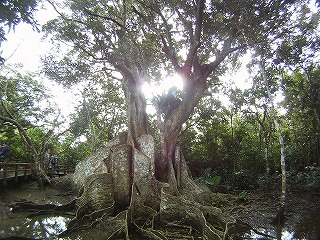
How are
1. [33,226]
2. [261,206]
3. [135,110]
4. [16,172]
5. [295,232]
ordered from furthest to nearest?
[16,172]
[135,110]
[261,206]
[33,226]
[295,232]

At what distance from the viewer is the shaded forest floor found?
698 centimetres

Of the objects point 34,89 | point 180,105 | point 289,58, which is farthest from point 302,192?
point 34,89

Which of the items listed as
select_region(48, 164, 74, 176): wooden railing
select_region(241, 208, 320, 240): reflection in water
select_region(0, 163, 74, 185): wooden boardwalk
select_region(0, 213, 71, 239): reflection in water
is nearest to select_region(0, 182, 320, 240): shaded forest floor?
select_region(241, 208, 320, 240): reflection in water

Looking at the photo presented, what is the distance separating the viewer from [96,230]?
6676 mm

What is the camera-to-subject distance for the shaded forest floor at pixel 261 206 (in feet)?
22.9

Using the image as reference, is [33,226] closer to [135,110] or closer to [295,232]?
[135,110]

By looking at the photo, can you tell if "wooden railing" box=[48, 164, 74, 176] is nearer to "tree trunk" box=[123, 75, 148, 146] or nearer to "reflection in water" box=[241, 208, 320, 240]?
"tree trunk" box=[123, 75, 148, 146]

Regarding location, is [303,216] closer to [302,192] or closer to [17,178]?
[302,192]

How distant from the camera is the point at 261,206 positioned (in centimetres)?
988

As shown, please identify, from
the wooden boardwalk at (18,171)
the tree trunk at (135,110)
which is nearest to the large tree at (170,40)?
the tree trunk at (135,110)

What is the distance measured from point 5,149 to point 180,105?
8951 millimetres

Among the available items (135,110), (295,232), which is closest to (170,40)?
(135,110)

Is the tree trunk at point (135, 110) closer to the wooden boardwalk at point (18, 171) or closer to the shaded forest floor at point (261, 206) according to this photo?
the shaded forest floor at point (261, 206)

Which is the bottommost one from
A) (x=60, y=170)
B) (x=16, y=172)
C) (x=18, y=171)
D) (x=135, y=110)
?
(x=60, y=170)
